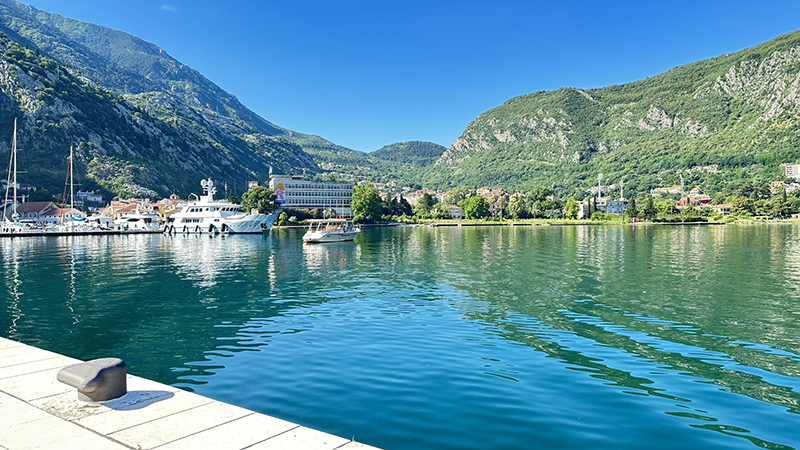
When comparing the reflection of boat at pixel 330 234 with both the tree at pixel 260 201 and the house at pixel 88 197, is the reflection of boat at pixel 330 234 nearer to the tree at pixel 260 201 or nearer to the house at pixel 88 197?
the tree at pixel 260 201

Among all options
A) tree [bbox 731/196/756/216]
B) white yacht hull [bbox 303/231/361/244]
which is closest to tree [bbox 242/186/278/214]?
white yacht hull [bbox 303/231/361/244]

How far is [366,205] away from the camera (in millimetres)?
163000

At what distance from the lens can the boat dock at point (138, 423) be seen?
6371 mm

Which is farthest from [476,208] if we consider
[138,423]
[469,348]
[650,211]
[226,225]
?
[138,423]

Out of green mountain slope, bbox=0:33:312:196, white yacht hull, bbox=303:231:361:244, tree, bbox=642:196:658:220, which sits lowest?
white yacht hull, bbox=303:231:361:244

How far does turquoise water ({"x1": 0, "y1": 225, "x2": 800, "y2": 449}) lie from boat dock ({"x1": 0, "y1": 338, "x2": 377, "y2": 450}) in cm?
204

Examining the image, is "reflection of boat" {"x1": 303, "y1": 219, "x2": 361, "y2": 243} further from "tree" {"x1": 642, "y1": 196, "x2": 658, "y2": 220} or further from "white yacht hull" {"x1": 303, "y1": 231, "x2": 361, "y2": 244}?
"tree" {"x1": 642, "y1": 196, "x2": 658, "y2": 220}

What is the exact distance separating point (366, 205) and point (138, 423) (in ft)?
513

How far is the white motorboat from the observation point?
107m

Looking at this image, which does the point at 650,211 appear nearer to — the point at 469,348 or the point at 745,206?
the point at 745,206

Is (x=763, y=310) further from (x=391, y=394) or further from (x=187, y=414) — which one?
(x=187, y=414)

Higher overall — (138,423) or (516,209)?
(516,209)

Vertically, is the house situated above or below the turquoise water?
above

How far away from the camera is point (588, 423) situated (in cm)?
904
